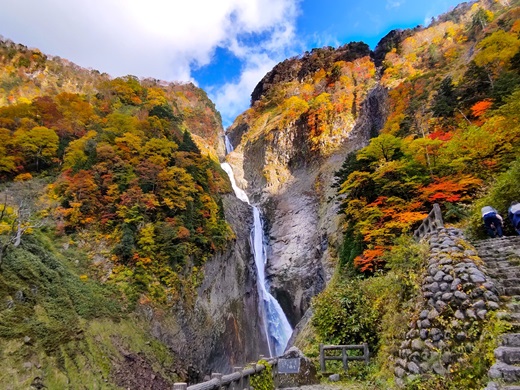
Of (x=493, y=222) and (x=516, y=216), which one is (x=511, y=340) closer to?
(x=516, y=216)

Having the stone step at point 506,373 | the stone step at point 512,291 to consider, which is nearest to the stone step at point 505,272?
the stone step at point 512,291

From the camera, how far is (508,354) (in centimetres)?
455

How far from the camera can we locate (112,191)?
21703mm

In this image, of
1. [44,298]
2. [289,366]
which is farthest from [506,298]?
[44,298]

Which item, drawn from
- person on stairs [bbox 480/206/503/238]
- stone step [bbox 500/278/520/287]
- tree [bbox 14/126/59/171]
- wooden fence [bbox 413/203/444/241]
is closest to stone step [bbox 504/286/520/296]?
stone step [bbox 500/278/520/287]

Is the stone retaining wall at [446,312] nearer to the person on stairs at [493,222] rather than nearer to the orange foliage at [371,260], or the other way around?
the person on stairs at [493,222]

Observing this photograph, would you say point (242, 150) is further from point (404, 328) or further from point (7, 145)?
point (404, 328)

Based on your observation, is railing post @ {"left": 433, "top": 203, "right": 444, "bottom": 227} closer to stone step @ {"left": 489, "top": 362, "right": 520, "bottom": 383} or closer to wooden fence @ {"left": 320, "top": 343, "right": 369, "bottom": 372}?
wooden fence @ {"left": 320, "top": 343, "right": 369, "bottom": 372}

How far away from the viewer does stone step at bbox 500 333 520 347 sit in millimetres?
4828

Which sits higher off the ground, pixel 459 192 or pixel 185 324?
pixel 459 192

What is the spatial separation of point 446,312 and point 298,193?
34.0 meters

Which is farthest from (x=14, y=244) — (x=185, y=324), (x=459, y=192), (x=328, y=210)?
(x=328, y=210)

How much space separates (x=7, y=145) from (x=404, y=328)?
95.0 ft

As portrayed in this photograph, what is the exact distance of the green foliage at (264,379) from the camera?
8211 millimetres
